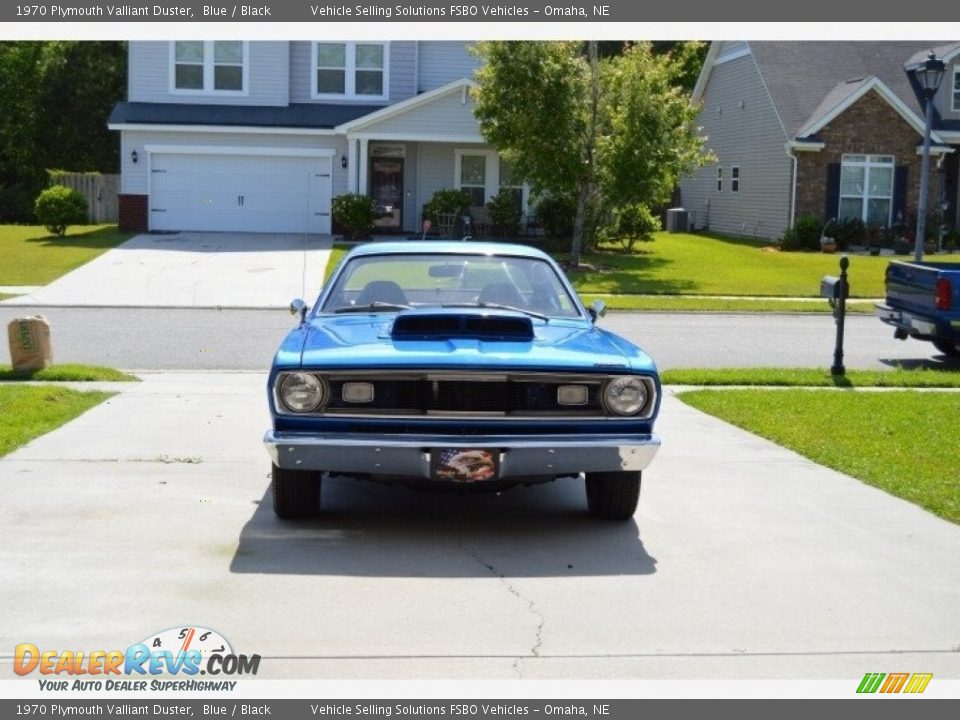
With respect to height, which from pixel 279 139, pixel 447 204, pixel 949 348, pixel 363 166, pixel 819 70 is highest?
pixel 819 70

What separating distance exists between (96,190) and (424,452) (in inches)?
1443

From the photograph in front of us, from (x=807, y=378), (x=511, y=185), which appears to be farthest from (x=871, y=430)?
(x=511, y=185)

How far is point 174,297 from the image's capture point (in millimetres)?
23359

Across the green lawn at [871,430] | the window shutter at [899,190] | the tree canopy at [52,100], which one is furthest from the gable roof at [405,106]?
the green lawn at [871,430]

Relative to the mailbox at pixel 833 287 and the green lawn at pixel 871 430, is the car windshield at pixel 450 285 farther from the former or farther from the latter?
the mailbox at pixel 833 287

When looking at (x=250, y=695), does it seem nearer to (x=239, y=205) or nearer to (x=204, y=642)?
(x=204, y=642)

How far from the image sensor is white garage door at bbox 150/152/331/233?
34969 mm

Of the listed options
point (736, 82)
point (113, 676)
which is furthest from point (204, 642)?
point (736, 82)

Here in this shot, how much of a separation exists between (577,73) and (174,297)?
33.4 ft

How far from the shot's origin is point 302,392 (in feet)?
22.7

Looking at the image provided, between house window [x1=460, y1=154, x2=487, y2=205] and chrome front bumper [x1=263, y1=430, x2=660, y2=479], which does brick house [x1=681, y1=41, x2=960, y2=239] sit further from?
chrome front bumper [x1=263, y1=430, x2=660, y2=479]

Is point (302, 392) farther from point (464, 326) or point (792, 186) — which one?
point (792, 186)

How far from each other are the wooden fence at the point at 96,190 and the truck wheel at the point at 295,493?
3512cm

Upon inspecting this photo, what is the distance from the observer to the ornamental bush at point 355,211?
33062mm
